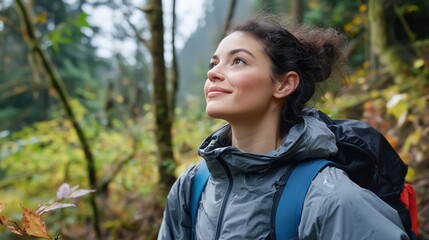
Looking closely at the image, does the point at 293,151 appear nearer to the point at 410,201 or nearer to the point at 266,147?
the point at 266,147

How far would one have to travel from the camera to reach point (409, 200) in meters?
1.90

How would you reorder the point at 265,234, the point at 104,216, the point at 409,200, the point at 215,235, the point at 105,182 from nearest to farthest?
the point at 265,234
the point at 215,235
the point at 409,200
the point at 105,182
the point at 104,216

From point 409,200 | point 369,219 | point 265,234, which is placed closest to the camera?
point 369,219

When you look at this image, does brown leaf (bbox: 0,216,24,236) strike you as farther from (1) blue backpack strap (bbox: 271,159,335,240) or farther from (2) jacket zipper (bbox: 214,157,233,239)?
(1) blue backpack strap (bbox: 271,159,335,240)

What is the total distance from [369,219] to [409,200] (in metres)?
0.60

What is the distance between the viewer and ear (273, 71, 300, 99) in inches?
75.4

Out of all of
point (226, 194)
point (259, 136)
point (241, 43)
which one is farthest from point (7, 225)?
point (241, 43)

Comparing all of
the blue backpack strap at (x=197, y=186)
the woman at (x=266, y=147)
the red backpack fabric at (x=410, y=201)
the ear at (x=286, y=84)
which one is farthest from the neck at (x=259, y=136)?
the red backpack fabric at (x=410, y=201)

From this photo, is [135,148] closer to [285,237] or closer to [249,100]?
[249,100]

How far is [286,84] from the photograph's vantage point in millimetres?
1938


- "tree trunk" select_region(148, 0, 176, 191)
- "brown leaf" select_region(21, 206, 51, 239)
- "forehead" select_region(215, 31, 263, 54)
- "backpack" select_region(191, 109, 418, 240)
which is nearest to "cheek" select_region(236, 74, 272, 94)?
"forehead" select_region(215, 31, 263, 54)

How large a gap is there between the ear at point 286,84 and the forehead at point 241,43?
16 centimetres

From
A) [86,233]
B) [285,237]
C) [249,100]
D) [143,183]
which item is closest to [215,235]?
[285,237]

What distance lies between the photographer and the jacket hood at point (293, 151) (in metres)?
1.67
